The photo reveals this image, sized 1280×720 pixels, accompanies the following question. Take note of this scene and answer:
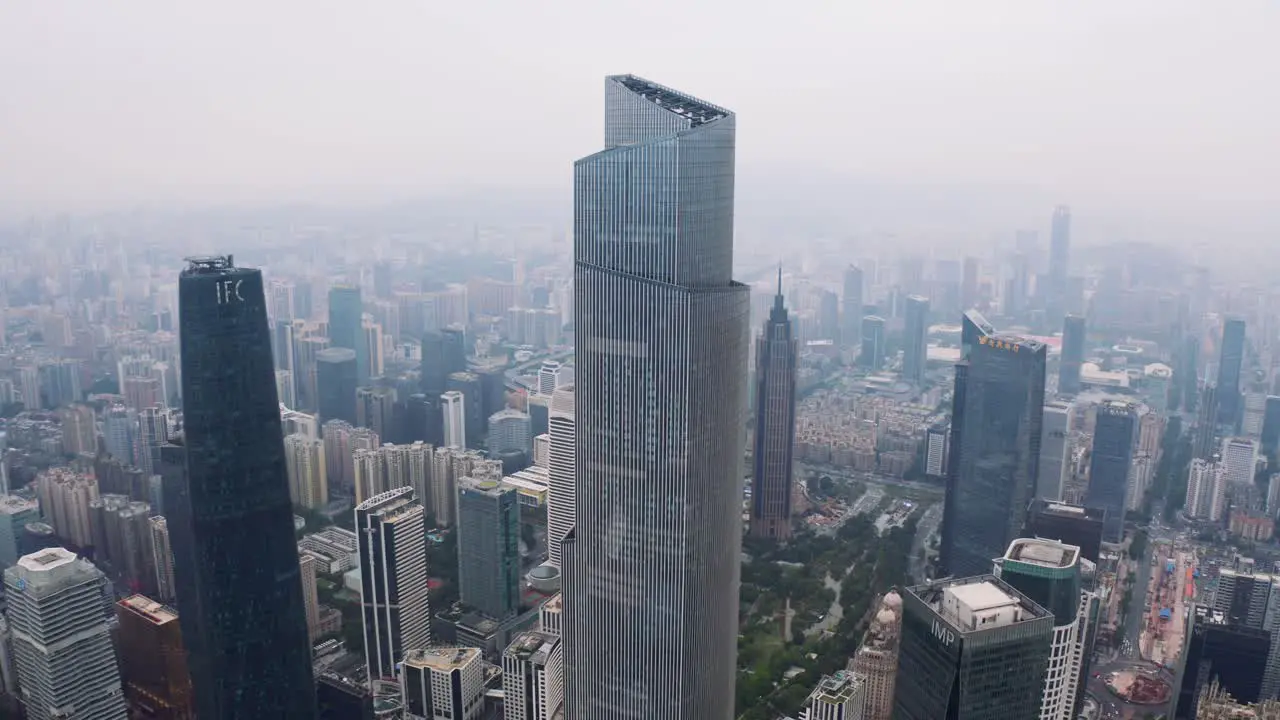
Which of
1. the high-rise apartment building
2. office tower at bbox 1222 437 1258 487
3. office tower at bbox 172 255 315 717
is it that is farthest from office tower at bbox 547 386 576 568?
office tower at bbox 1222 437 1258 487

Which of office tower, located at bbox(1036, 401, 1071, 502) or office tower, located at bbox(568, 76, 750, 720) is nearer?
office tower, located at bbox(568, 76, 750, 720)

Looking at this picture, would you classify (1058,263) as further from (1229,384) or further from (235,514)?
(235,514)

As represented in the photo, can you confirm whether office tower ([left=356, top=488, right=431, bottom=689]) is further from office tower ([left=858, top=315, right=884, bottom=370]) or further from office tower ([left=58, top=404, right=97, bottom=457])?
office tower ([left=858, top=315, right=884, bottom=370])

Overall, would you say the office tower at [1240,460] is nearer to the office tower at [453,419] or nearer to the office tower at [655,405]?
the office tower at [655,405]

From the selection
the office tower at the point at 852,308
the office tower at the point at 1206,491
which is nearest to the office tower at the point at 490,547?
the office tower at the point at 852,308

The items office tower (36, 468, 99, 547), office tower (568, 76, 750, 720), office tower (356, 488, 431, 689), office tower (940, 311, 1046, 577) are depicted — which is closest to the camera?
office tower (568, 76, 750, 720)

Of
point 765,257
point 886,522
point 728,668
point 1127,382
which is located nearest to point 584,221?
point 728,668

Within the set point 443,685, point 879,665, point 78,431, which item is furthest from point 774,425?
point 78,431
